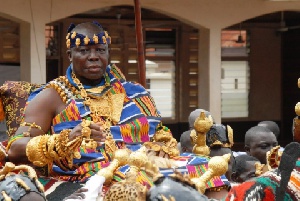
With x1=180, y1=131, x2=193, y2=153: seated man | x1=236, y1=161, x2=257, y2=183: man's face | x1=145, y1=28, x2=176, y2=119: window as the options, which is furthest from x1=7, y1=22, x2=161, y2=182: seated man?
x1=145, y1=28, x2=176, y2=119: window

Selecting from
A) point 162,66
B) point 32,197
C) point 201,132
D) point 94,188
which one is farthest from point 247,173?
point 162,66

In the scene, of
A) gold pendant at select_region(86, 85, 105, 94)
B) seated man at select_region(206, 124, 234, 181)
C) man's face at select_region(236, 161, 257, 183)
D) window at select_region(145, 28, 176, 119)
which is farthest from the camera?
window at select_region(145, 28, 176, 119)

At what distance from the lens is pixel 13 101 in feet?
16.5

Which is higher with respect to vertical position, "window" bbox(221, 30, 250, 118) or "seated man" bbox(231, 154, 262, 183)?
"window" bbox(221, 30, 250, 118)

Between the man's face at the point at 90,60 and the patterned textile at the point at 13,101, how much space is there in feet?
2.31

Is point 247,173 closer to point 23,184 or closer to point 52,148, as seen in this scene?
point 52,148

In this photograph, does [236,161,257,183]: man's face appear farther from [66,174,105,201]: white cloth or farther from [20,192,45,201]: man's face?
[20,192,45,201]: man's face

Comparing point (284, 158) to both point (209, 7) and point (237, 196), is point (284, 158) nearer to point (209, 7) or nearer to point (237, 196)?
point (237, 196)

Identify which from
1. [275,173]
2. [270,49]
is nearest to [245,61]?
[270,49]

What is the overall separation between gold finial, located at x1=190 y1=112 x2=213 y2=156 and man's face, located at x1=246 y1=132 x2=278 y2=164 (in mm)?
1375

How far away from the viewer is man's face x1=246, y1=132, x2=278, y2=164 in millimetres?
6113

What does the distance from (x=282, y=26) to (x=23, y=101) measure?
10326mm

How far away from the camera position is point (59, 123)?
4320 millimetres

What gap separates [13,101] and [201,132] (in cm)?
122
